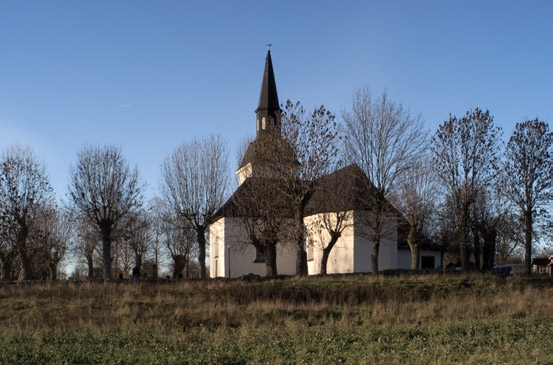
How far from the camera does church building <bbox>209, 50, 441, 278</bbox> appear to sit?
34.5 metres

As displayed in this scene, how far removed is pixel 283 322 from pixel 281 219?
16.8 metres

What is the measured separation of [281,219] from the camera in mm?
34938

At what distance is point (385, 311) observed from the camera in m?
19.8

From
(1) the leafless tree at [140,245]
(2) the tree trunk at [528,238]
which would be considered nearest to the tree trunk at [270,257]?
(2) the tree trunk at [528,238]

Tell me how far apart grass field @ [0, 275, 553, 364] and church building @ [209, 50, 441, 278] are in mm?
6778

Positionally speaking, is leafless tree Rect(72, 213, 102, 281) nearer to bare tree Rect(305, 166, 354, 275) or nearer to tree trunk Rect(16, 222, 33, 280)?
tree trunk Rect(16, 222, 33, 280)

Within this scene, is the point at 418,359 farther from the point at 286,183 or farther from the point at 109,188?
the point at 109,188

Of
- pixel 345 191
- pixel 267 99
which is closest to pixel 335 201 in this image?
pixel 345 191

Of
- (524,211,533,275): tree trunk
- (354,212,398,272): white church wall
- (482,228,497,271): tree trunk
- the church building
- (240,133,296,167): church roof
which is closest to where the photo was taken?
(240,133,296,167): church roof

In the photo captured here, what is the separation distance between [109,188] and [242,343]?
23.0 m

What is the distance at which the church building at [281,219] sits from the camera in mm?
34469

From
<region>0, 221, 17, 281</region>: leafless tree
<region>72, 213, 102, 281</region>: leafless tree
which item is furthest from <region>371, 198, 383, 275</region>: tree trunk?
<region>72, 213, 102, 281</region>: leafless tree

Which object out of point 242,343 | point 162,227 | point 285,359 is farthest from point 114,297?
point 162,227

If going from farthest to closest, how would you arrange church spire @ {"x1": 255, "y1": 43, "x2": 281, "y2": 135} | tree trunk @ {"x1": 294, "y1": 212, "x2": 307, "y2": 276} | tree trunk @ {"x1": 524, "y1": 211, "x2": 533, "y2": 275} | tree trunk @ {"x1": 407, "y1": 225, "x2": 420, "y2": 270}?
1. church spire @ {"x1": 255, "y1": 43, "x2": 281, "y2": 135}
2. tree trunk @ {"x1": 407, "y1": 225, "x2": 420, "y2": 270}
3. tree trunk @ {"x1": 524, "y1": 211, "x2": 533, "y2": 275}
4. tree trunk @ {"x1": 294, "y1": 212, "x2": 307, "y2": 276}
